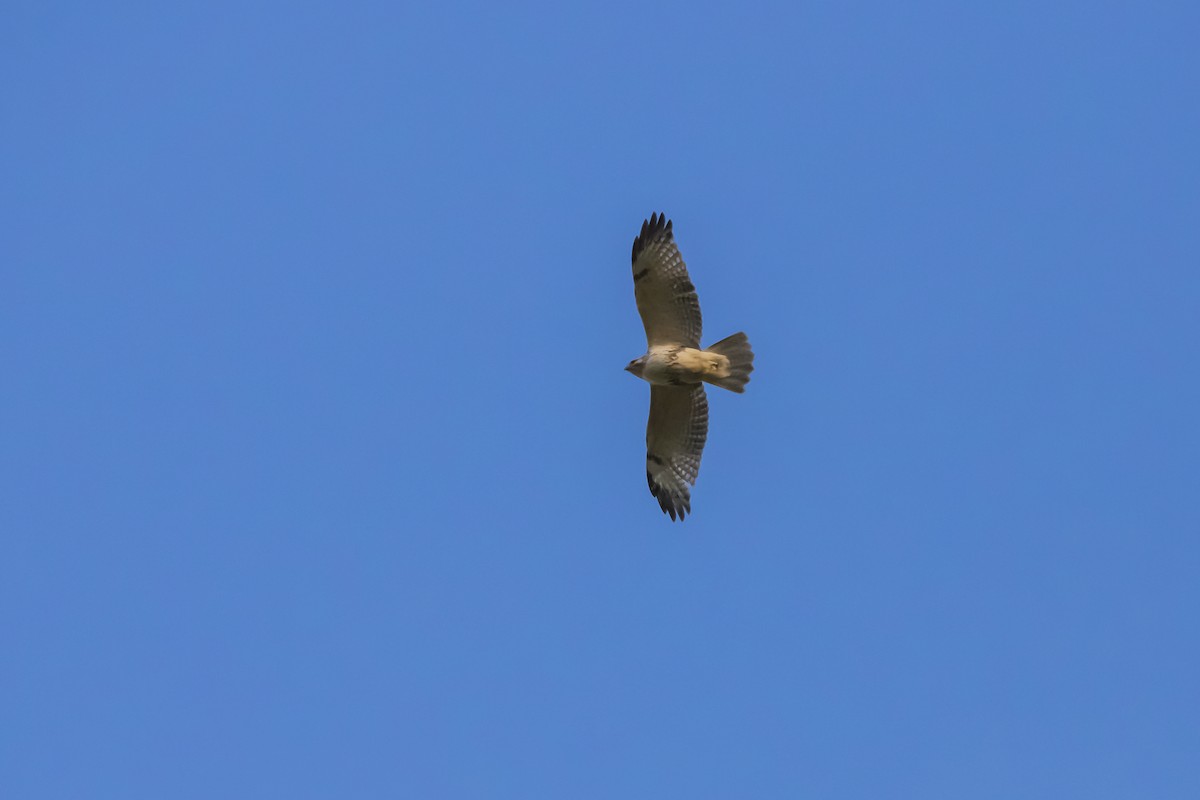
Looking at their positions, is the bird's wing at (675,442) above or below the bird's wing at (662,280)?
below

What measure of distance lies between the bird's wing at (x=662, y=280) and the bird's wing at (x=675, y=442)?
2.92 feet

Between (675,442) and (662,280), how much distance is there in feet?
7.34

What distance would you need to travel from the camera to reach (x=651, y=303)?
1684 cm

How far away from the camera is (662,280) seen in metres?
16.7

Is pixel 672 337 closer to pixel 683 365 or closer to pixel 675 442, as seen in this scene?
pixel 683 365

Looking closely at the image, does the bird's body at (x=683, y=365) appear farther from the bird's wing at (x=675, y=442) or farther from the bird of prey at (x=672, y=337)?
the bird's wing at (x=675, y=442)

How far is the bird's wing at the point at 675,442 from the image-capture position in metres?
17.6

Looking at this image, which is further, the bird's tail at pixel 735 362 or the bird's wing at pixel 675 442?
the bird's wing at pixel 675 442

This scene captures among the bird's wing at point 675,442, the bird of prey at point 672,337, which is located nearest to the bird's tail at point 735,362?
the bird of prey at point 672,337

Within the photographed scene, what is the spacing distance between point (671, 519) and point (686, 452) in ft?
2.68

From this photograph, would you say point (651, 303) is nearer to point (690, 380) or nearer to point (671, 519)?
point (690, 380)

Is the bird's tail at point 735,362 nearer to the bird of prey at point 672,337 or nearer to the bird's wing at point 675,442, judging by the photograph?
the bird of prey at point 672,337

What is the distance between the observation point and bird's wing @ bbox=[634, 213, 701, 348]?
16.6m

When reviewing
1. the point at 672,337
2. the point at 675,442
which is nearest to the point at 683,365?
the point at 672,337
